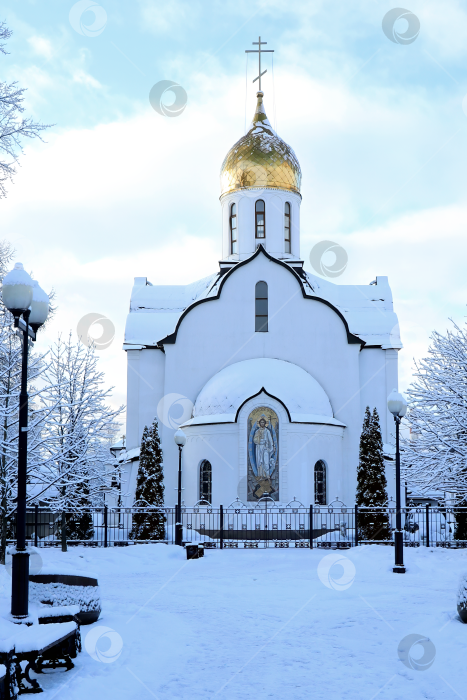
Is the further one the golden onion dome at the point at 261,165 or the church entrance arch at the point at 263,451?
the golden onion dome at the point at 261,165

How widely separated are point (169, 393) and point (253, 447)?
466cm

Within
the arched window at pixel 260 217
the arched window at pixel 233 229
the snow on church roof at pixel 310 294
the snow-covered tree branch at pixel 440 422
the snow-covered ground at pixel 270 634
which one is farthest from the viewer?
the arched window at pixel 233 229

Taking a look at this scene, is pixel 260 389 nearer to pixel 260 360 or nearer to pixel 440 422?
pixel 260 360

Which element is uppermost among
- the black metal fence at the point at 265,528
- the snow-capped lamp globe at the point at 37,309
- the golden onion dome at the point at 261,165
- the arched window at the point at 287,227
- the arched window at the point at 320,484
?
the golden onion dome at the point at 261,165

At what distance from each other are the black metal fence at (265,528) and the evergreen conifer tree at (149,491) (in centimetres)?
6

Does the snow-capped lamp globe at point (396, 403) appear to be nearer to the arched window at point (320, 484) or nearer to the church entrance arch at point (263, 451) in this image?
the church entrance arch at point (263, 451)

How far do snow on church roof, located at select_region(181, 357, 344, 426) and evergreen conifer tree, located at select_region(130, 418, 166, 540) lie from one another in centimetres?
220

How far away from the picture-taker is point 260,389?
23.5m

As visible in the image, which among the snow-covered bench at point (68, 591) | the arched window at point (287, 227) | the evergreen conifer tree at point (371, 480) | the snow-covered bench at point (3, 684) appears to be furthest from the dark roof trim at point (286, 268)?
the snow-covered bench at point (3, 684)

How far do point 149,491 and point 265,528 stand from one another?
148 inches

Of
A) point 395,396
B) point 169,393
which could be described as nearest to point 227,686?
point 395,396

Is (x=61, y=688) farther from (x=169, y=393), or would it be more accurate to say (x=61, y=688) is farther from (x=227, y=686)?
(x=169, y=393)

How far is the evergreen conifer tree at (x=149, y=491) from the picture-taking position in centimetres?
2100

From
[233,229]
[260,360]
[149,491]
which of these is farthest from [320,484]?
[233,229]
